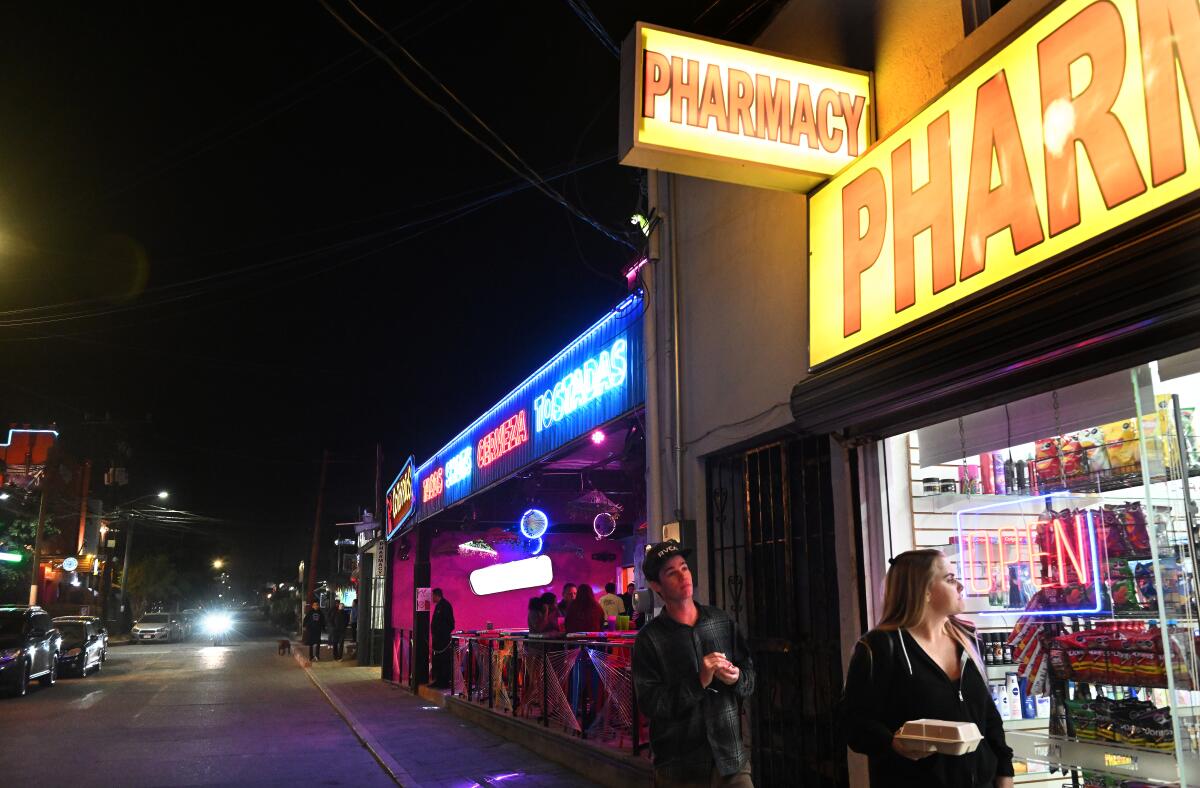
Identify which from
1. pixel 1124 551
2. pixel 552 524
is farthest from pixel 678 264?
pixel 552 524

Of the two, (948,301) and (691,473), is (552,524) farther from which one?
(948,301)

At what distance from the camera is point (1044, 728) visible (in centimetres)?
577

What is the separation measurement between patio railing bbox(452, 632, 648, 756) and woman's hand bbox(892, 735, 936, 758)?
5.00 metres

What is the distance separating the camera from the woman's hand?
3.00m

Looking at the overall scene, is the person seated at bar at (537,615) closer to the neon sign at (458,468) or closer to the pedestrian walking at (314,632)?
the neon sign at (458,468)

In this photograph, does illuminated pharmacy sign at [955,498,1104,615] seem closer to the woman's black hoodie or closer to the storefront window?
the storefront window

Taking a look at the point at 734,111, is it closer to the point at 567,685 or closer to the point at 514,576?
the point at 567,685

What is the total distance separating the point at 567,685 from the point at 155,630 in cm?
4231

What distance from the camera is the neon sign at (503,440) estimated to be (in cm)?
1322

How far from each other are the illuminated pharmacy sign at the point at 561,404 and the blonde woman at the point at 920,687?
223 inches

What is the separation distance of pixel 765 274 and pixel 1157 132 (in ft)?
11.1

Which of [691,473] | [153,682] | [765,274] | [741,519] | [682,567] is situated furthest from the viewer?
[153,682]

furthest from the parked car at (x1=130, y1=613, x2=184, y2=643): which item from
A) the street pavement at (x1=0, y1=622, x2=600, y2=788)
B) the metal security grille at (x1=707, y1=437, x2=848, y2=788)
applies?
the metal security grille at (x1=707, y1=437, x2=848, y2=788)

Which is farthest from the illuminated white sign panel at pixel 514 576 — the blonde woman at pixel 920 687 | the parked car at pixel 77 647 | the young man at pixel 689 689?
the blonde woman at pixel 920 687
